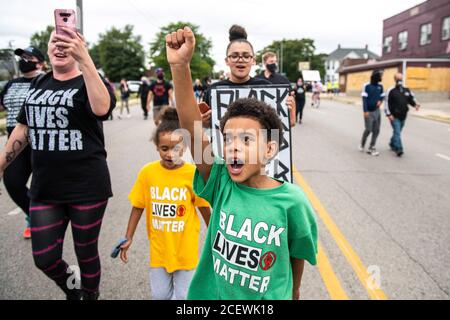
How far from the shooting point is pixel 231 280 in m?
1.83

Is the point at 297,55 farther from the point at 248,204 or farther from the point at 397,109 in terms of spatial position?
the point at 248,204

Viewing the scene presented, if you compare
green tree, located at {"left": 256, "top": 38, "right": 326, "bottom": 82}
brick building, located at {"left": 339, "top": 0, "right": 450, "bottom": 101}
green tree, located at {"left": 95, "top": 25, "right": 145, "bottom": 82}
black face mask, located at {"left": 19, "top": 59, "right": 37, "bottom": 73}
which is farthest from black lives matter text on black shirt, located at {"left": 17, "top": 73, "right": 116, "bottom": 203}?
green tree, located at {"left": 256, "top": 38, "right": 326, "bottom": 82}

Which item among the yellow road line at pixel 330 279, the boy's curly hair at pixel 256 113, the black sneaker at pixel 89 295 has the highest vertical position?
the boy's curly hair at pixel 256 113

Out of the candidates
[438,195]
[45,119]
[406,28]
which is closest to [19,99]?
[45,119]

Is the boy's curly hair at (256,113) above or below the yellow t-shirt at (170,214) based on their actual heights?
above

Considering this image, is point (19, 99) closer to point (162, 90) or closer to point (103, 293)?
point (103, 293)

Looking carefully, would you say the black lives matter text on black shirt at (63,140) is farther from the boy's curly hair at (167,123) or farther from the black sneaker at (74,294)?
the black sneaker at (74,294)

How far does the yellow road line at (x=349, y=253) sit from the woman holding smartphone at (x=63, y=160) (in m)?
2.29

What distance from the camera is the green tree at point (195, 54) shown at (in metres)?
57.0

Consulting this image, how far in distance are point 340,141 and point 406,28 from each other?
1383 inches

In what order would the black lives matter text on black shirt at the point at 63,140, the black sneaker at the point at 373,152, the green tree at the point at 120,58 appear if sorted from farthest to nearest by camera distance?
the green tree at the point at 120,58, the black sneaker at the point at 373,152, the black lives matter text on black shirt at the point at 63,140

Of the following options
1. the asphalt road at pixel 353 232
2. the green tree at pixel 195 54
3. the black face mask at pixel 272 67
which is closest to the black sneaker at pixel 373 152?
the asphalt road at pixel 353 232

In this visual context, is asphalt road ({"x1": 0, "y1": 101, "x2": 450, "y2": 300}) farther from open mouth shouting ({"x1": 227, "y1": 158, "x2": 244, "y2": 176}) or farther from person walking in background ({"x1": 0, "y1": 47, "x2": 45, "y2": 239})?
open mouth shouting ({"x1": 227, "y1": 158, "x2": 244, "y2": 176})

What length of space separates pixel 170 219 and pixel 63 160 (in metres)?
0.81
